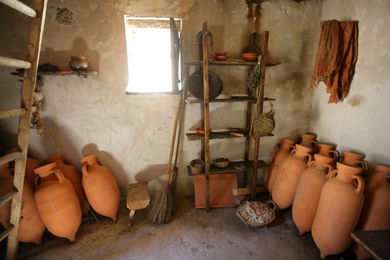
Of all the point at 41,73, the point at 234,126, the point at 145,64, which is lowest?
the point at 234,126

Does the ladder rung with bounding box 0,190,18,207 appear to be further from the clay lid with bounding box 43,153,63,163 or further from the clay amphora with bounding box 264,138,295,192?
the clay amphora with bounding box 264,138,295,192

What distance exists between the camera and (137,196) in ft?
7.57

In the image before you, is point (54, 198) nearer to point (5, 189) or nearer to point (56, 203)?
point (56, 203)

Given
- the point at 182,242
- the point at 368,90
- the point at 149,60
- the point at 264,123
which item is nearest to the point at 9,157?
the point at 182,242

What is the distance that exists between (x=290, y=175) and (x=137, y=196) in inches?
72.3

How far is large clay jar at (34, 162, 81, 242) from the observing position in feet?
6.33

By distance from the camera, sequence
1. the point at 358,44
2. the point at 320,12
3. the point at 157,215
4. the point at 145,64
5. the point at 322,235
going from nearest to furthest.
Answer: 1. the point at 322,235
2. the point at 358,44
3. the point at 157,215
4. the point at 320,12
5. the point at 145,64

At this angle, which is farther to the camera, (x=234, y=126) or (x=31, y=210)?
(x=234, y=126)

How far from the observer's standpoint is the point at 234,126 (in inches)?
106

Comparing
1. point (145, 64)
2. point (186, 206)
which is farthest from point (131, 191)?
point (145, 64)

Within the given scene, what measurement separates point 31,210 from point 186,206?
5.54 ft

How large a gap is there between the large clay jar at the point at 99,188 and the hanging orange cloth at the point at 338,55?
9.17 feet

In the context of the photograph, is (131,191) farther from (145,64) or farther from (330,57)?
(330,57)

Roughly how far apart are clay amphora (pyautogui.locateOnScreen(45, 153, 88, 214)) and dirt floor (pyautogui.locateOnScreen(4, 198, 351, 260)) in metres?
0.26
